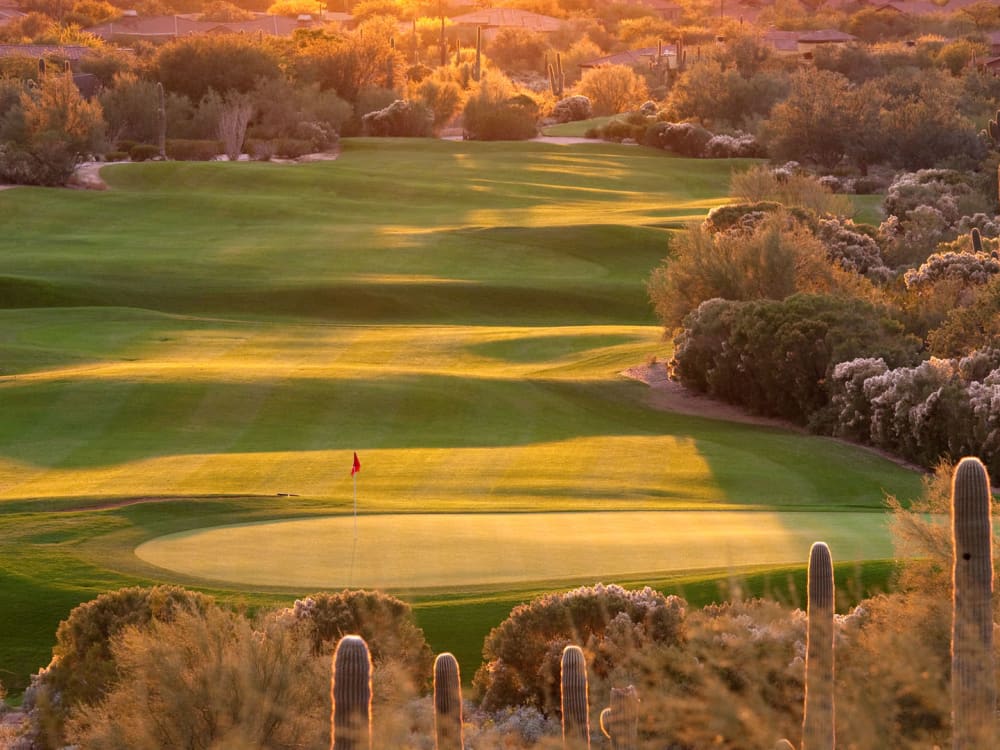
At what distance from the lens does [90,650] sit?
14211 mm

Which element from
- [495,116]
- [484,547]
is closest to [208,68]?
[495,116]

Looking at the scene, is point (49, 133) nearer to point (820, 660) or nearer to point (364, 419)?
point (364, 419)

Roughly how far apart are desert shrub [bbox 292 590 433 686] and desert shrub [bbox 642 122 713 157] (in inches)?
3152

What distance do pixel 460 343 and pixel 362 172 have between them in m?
35.5

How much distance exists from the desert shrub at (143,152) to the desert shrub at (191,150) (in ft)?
8.04

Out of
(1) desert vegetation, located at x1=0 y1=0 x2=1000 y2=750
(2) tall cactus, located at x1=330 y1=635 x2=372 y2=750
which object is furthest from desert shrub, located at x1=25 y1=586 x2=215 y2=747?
(2) tall cactus, located at x1=330 y1=635 x2=372 y2=750

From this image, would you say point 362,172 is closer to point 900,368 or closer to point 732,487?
point 900,368

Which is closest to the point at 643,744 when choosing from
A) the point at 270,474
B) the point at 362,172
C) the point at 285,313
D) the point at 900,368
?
the point at 270,474

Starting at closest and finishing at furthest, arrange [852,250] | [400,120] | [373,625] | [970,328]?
[373,625] → [970,328] → [852,250] → [400,120]

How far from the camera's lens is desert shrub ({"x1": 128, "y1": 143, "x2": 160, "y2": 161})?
80312 millimetres

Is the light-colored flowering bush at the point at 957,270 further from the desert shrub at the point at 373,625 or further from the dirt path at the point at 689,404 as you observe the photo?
the desert shrub at the point at 373,625

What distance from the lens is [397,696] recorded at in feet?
42.0

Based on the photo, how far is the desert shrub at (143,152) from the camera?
80312 mm

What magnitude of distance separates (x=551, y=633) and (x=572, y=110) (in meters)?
97.9
